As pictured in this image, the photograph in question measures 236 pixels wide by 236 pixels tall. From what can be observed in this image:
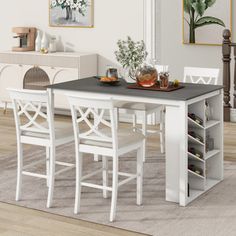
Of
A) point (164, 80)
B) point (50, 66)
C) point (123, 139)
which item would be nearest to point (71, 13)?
point (50, 66)

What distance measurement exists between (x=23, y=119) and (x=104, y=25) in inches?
61.0

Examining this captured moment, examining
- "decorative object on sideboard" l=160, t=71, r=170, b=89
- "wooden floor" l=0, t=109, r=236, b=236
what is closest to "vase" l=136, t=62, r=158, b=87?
"decorative object on sideboard" l=160, t=71, r=170, b=89

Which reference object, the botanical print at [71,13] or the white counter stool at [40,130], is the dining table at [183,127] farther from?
the botanical print at [71,13]

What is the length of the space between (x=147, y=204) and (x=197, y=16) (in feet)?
13.2

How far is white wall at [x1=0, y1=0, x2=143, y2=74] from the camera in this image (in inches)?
296

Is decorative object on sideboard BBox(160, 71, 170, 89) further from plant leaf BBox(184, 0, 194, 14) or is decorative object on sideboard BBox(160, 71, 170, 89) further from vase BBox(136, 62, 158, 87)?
plant leaf BBox(184, 0, 194, 14)

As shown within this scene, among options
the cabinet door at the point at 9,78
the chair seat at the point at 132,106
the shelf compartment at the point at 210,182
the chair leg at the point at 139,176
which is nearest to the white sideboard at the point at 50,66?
the cabinet door at the point at 9,78

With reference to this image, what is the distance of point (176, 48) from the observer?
8.22 meters

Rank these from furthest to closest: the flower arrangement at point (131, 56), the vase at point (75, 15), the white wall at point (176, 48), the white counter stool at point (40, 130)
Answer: the white wall at point (176, 48) < the vase at point (75, 15) < the flower arrangement at point (131, 56) < the white counter stool at point (40, 130)

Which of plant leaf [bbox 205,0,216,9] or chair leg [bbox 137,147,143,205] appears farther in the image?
plant leaf [bbox 205,0,216,9]

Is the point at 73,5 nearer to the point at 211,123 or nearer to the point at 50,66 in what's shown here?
the point at 50,66

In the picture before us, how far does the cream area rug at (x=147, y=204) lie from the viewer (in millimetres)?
4129

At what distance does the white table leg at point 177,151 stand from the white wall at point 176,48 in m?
3.57

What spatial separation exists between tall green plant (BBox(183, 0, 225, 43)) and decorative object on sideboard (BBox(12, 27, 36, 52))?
2.03 metres
